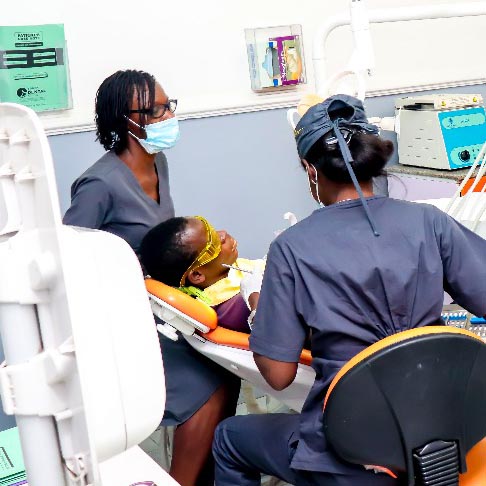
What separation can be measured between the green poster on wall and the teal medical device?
1358mm

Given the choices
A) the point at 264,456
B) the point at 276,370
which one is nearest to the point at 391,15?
the point at 276,370

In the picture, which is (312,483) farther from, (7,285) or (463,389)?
(7,285)

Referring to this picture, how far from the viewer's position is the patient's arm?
136 cm

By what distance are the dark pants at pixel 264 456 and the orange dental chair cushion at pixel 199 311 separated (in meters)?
0.18

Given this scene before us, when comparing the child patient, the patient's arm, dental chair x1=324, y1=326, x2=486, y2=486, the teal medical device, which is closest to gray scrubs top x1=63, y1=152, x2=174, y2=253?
the child patient

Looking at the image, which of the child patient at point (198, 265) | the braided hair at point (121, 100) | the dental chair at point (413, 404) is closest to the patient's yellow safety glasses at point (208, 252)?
the child patient at point (198, 265)

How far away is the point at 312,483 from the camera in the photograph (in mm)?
1362

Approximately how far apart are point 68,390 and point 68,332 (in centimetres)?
6

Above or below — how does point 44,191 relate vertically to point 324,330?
above

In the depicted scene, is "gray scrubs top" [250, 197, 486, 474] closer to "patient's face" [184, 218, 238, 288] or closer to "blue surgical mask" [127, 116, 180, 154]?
"patient's face" [184, 218, 238, 288]

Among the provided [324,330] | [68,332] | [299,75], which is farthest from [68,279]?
[299,75]

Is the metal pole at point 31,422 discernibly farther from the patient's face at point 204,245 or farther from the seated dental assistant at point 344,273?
the patient's face at point 204,245

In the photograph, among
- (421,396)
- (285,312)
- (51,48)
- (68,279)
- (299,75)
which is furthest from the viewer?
(299,75)

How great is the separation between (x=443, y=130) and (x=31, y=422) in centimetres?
273
